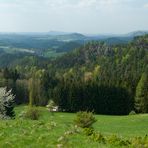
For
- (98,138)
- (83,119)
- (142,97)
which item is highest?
(98,138)

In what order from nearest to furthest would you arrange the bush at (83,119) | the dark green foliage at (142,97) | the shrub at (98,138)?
the shrub at (98,138), the bush at (83,119), the dark green foliage at (142,97)

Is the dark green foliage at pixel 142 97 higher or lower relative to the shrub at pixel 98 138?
lower

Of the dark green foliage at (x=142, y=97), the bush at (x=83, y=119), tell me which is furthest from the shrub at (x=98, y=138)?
the dark green foliage at (x=142, y=97)

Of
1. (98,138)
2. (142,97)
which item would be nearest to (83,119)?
(98,138)

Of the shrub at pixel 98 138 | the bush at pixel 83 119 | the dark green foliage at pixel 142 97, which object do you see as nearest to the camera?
the shrub at pixel 98 138

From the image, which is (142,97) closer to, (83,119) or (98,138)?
(83,119)

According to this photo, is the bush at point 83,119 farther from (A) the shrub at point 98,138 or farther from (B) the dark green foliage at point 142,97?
(B) the dark green foliage at point 142,97

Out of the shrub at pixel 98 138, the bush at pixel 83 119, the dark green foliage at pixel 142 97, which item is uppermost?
the shrub at pixel 98 138

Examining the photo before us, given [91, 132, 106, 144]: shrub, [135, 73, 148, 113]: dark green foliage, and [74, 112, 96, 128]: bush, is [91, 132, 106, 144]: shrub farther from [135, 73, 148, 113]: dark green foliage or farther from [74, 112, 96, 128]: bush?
[135, 73, 148, 113]: dark green foliage

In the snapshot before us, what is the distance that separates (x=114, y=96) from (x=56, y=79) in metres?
41.7

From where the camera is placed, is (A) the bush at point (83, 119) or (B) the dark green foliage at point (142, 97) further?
(B) the dark green foliage at point (142, 97)

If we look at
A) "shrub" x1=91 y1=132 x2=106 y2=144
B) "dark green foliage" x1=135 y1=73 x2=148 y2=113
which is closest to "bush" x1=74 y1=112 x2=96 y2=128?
"shrub" x1=91 y1=132 x2=106 y2=144

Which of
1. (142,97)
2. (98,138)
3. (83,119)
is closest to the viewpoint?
(98,138)

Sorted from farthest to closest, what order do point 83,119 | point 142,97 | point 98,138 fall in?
point 142,97 → point 83,119 → point 98,138
